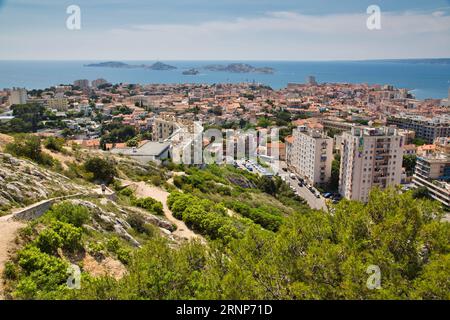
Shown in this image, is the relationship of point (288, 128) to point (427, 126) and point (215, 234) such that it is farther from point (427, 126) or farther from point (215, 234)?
point (215, 234)

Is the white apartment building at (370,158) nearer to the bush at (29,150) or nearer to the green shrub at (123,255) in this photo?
the bush at (29,150)

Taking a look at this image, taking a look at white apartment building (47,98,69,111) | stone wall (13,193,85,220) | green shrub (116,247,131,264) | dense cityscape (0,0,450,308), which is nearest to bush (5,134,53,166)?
dense cityscape (0,0,450,308)

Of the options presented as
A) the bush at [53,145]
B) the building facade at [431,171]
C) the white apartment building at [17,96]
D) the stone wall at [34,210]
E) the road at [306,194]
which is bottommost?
the road at [306,194]

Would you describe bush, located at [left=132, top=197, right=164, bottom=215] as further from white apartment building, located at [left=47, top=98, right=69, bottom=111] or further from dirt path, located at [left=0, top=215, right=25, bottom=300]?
white apartment building, located at [left=47, top=98, right=69, bottom=111]

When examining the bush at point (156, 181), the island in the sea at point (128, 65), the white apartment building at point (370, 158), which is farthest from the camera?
the island in the sea at point (128, 65)

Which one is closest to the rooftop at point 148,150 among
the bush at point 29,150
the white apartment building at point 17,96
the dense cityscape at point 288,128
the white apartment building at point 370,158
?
the dense cityscape at point 288,128

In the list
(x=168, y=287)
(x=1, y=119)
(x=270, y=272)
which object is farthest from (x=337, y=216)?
(x=1, y=119)
